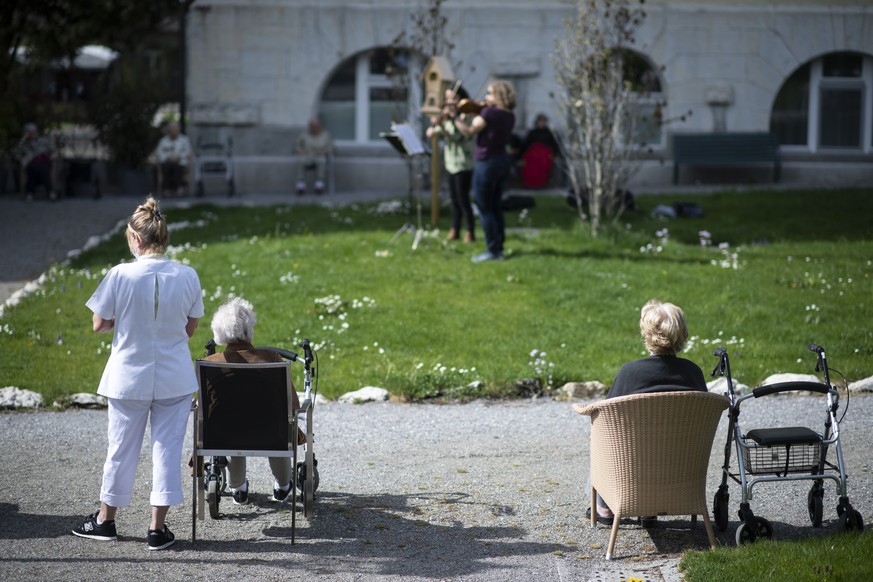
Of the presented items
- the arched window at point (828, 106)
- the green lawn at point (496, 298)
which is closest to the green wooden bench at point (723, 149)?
the arched window at point (828, 106)

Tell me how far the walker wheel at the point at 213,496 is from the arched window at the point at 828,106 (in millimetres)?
19339

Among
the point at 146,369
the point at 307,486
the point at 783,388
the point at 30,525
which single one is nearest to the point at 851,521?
the point at 783,388

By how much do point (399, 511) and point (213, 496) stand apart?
1025 millimetres

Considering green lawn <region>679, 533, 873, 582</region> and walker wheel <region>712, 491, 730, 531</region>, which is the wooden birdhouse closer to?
walker wheel <region>712, 491, 730, 531</region>

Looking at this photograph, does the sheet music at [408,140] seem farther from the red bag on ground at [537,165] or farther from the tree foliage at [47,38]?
the tree foliage at [47,38]

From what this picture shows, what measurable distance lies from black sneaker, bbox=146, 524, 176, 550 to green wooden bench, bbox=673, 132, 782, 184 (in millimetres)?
17691

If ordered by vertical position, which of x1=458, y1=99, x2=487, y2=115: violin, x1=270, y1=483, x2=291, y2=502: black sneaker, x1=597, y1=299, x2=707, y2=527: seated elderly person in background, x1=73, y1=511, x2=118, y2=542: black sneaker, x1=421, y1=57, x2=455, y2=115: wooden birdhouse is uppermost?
x1=421, y1=57, x2=455, y2=115: wooden birdhouse

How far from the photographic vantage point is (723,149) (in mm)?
21953

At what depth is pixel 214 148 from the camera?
2219 cm

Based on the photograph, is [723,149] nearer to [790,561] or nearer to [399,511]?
[399,511]

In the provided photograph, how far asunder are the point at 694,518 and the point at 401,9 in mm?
17532

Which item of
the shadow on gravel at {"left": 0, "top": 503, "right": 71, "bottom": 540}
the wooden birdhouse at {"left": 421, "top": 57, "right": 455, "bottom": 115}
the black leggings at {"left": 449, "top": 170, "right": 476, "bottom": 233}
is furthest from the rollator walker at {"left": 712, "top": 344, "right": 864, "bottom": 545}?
A: the wooden birdhouse at {"left": 421, "top": 57, "right": 455, "bottom": 115}

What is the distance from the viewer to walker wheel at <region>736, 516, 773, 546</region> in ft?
18.4

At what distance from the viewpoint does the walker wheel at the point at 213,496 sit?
6.00m
